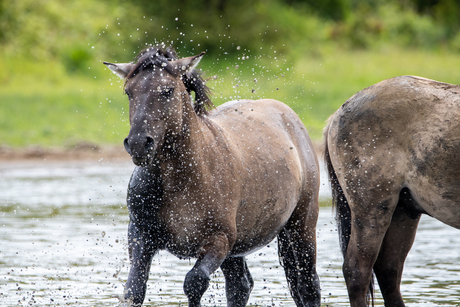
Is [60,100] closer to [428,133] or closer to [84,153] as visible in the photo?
[84,153]

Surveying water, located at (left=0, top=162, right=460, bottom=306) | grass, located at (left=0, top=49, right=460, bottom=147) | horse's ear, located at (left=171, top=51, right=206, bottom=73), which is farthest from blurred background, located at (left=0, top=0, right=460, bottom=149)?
horse's ear, located at (left=171, top=51, right=206, bottom=73)

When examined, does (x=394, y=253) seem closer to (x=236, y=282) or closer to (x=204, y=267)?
(x=236, y=282)

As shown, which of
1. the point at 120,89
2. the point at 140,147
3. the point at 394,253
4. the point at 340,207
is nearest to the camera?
the point at 140,147

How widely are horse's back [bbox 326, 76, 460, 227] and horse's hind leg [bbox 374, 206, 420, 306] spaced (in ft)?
1.35

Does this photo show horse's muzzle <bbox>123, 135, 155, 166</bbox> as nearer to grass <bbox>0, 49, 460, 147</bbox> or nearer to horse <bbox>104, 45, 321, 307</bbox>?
horse <bbox>104, 45, 321, 307</bbox>

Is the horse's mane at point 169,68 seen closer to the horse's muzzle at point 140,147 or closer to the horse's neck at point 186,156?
the horse's neck at point 186,156

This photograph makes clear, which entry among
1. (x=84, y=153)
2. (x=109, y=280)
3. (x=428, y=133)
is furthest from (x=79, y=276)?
(x=84, y=153)

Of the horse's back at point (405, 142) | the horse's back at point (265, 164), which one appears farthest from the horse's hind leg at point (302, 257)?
the horse's back at point (405, 142)

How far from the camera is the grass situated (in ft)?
54.0

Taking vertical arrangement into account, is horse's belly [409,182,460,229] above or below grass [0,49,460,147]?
above

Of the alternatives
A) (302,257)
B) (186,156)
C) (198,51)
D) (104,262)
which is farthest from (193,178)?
(198,51)

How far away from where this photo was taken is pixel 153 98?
13.9 feet

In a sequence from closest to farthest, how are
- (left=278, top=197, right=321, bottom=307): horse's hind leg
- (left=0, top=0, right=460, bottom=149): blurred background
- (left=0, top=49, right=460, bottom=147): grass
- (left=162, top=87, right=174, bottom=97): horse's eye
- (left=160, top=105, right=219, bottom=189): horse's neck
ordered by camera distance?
(left=162, top=87, right=174, bottom=97): horse's eye, (left=160, top=105, right=219, bottom=189): horse's neck, (left=278, top=197, right=321, bottom=307): horse's hind leg, (left=0, top=49, right=460, bottom=147): grass, (left=0, top=0, right=460, bottom=149): blurred background

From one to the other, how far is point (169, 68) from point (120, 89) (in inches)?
650
